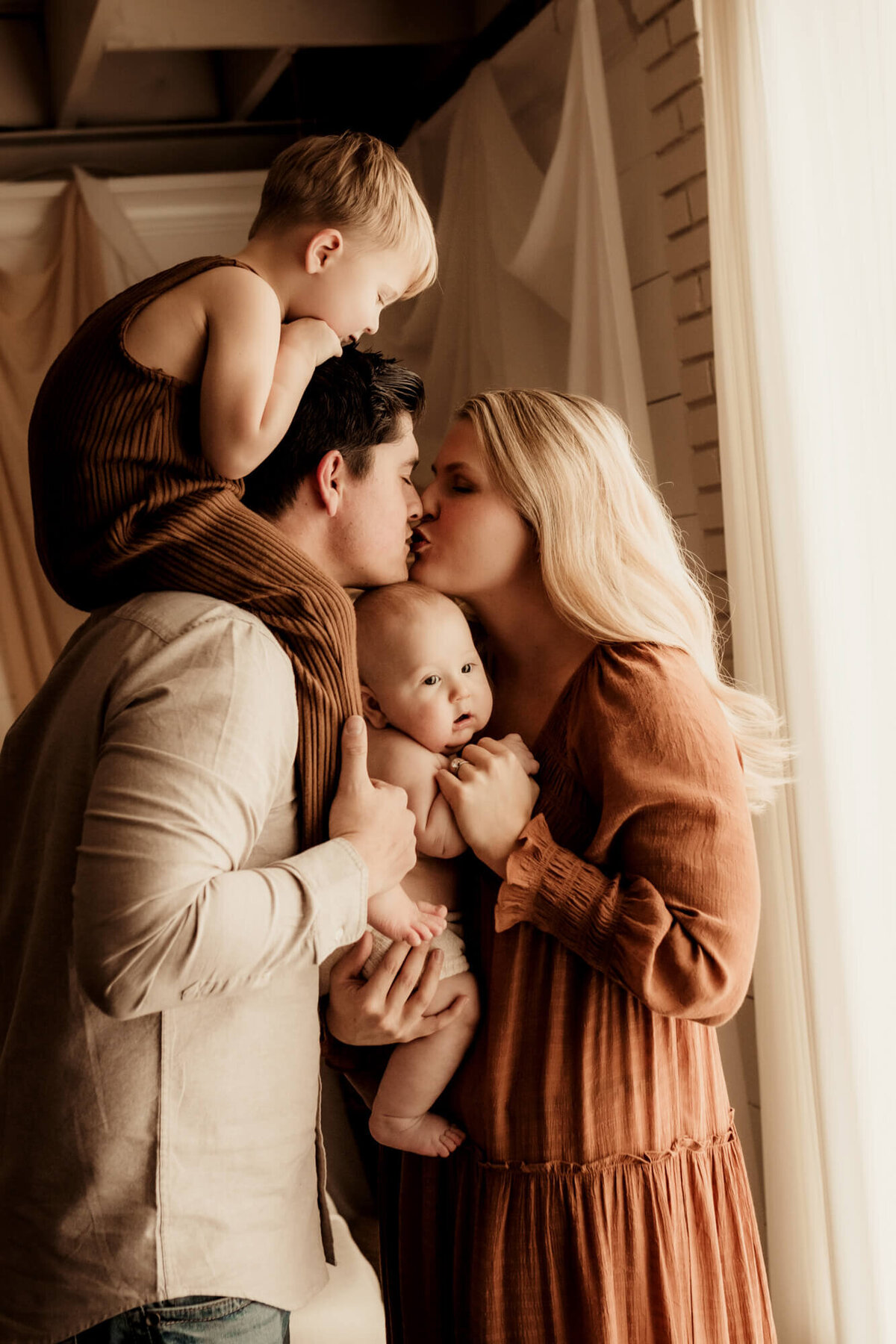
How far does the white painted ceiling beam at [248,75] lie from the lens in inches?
145

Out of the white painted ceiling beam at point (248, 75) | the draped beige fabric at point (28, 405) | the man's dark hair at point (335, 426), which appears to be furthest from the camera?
the draped beige fabric at point (28, 405)

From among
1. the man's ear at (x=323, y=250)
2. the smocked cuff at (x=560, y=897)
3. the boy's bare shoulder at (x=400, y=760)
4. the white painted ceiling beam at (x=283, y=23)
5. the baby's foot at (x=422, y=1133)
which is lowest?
the baby's foot at (x=422, y=1133)

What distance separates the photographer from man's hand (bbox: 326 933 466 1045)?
4.85 ft

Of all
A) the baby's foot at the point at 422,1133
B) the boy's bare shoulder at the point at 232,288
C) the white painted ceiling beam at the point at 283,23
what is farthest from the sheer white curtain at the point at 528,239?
the baby's foot at the point at 422,1133

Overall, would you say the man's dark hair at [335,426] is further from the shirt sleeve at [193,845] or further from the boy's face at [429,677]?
the shirt sleeve at [193,845]

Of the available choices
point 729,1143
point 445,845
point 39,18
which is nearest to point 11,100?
point 39,18

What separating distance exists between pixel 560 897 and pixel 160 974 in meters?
0.54

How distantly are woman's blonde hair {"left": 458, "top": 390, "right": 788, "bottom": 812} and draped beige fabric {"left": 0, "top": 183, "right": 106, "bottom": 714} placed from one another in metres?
2.53

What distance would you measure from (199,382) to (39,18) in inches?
139

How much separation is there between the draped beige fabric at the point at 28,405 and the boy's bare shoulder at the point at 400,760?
2510 millimetres

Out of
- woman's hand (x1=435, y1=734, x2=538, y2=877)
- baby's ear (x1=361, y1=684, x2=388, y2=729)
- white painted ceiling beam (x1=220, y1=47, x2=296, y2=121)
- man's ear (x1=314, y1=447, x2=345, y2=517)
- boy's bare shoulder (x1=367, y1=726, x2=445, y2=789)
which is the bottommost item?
woman's hand (x1=435, y1=734, x2=538, y2=877)

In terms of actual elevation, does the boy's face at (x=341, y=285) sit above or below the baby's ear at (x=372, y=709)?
above

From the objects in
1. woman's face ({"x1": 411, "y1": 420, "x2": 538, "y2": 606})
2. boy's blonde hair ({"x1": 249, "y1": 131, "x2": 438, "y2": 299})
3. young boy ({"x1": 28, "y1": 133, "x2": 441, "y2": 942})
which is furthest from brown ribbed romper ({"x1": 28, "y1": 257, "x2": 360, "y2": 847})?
boy's blonde hair ({"x1": 249, "y1": 131, "x2": 438, "y2": 299})

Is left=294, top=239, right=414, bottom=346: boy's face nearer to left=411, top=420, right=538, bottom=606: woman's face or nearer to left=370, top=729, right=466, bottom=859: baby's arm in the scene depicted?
left=411, top=420, right=538, bottom=606: woman's face
